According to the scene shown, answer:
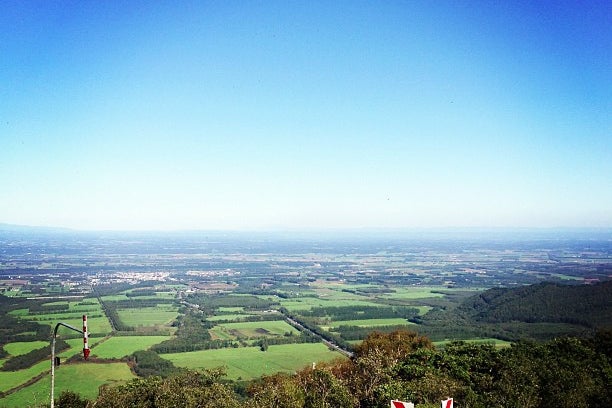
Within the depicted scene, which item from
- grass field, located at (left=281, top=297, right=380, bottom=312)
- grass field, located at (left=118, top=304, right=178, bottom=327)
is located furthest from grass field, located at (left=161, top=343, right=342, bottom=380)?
grass field, located at (left=281, top=297, right=380, bottom=312)

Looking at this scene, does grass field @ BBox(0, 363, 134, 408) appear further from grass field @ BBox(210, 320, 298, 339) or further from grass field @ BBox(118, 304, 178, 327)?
grass field @ BBox(118, 304, 178, 327)

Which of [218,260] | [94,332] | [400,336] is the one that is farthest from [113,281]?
[400,336]

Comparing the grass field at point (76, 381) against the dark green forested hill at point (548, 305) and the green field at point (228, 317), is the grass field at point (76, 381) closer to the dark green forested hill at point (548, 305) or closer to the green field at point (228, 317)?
the green field at point (228, 317)

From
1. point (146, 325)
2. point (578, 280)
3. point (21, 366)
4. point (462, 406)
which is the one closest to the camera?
point (462, 406)

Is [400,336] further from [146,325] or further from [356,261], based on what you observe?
[356,261]

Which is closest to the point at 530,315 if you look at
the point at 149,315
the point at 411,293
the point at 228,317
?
the point at 411,293

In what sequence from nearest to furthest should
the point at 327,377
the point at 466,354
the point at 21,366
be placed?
1. the point at 327,377
2. the point at 466,354
3. the point at 21,366
